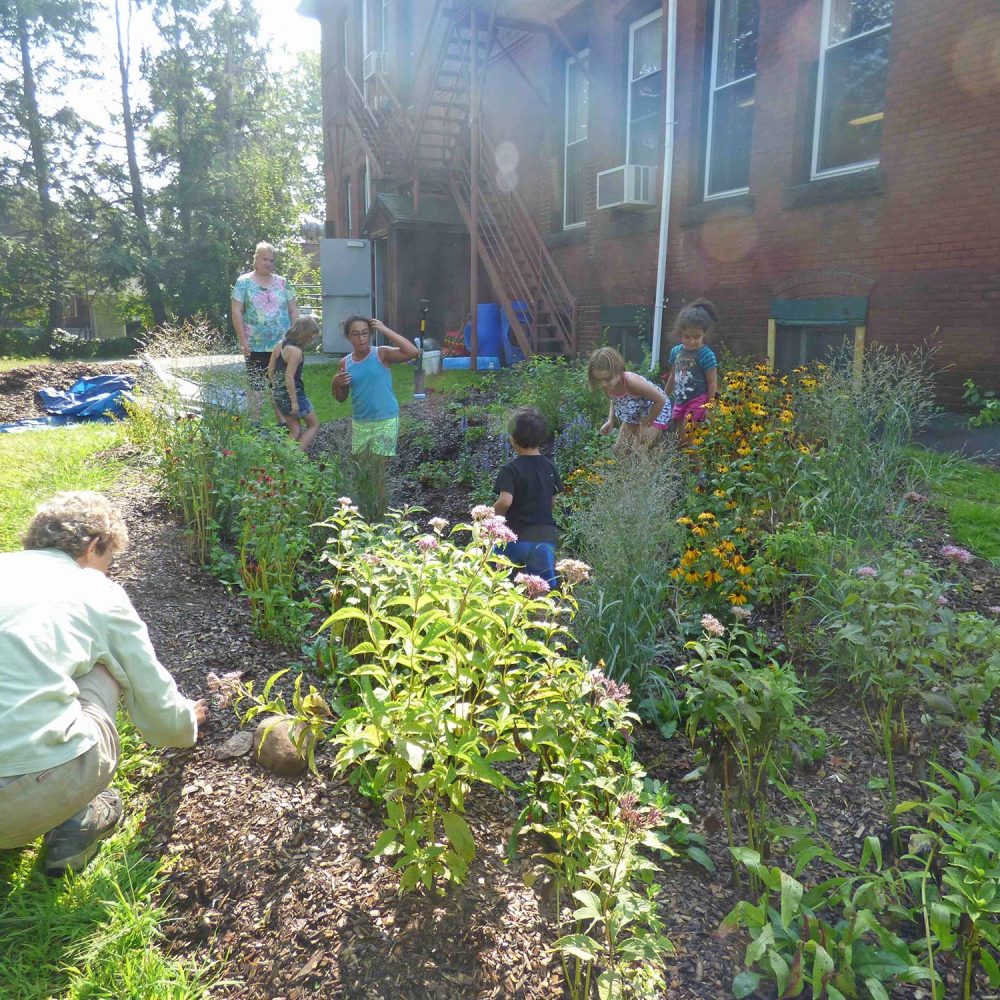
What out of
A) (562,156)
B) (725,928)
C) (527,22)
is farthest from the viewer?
(562,156)

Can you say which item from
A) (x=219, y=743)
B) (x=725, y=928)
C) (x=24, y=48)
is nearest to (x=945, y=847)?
(x=725, y=928)

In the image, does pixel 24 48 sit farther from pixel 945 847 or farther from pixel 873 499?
pixel 945 847

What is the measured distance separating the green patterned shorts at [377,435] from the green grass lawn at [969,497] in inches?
139

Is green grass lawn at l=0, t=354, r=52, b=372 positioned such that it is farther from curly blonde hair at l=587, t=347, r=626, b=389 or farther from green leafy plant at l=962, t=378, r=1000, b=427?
green leafy plant at l=962, t=378, r=1000, b=427

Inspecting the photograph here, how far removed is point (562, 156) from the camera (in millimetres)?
12344

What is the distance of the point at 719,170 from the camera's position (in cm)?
933

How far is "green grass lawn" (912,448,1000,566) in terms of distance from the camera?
440 centimetres

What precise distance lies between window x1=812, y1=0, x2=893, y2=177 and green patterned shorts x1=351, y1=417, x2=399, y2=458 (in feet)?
16.9

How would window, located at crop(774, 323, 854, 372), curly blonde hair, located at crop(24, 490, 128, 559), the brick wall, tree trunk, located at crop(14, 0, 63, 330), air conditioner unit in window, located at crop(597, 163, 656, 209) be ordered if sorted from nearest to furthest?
curly blonde hair, located at crop(24, 490, 128, 559) < the brick wall < window, located at crop(774, 323, 854, 372) < air conditioner unit in window, located at crop(597, 163, 656, 209) < tree trunk, located at crop(14, 0, 63, 330)

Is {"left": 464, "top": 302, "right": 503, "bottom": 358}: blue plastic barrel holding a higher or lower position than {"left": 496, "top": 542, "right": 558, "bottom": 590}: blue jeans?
higher

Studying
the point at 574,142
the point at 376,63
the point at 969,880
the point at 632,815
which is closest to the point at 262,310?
the point at 632,815

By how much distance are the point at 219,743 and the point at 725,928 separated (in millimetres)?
1857

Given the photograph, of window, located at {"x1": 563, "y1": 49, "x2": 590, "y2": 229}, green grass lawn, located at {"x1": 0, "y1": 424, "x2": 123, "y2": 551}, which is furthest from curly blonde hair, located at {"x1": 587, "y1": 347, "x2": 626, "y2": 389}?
window, located at {"x1": 563, "y1": 49, "x2": 590, "y2": 229}

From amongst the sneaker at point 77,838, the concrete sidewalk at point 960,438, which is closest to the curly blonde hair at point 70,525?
the sneaker at point 77,838
